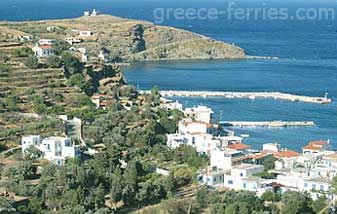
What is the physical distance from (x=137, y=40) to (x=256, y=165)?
3645cm

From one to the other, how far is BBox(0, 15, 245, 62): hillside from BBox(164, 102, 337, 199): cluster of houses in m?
27.1

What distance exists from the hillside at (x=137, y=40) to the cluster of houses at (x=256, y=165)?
27127 mm

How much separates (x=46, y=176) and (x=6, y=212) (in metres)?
2.36

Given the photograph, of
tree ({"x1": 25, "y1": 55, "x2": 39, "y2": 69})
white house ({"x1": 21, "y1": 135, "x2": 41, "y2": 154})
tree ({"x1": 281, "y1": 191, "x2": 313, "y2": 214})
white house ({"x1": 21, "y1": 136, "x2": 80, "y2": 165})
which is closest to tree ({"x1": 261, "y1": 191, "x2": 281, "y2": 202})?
tree ({"x1": 281, "y1": 191, "x2": 313, "y2": 214})

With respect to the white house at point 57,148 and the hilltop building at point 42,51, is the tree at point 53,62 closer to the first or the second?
the hilltop building at point 42,51

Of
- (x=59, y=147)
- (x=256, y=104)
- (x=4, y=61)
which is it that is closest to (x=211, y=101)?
(x=256, y=104)

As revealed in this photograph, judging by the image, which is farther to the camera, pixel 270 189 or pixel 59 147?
pixel 59 147

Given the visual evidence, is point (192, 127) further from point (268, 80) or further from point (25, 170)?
point (268, 80)

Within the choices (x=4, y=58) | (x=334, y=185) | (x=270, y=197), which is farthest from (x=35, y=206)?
(x=4, y=58)

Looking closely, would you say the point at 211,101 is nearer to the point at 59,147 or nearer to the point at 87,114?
the point at 87,114

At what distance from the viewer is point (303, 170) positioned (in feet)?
63.3

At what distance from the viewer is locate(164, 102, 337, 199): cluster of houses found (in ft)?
60.1

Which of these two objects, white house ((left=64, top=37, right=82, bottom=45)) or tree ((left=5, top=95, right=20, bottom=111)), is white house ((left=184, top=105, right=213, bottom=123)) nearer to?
tree ((left=5, top=95, right=20, bottom=111))

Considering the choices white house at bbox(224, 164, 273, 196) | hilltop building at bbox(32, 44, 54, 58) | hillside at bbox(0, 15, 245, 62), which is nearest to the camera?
white house at bbox(224, 164, 273, 196)
